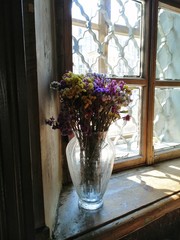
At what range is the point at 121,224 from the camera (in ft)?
2.14

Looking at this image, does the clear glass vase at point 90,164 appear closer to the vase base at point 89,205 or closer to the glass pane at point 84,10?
the vase base at point 89,205

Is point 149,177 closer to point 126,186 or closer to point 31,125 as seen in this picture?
point 126,186

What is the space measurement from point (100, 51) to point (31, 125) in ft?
2.05

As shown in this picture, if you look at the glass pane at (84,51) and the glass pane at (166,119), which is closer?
the glass pane at (84,51)

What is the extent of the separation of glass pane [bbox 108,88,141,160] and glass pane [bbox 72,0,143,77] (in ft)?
0.54

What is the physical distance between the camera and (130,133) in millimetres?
1086

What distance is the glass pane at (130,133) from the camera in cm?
105

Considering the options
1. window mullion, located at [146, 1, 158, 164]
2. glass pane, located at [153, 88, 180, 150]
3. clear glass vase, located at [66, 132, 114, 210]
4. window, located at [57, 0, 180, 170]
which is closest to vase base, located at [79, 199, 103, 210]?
clear glass vase, located at [66, 132, 114, 210]

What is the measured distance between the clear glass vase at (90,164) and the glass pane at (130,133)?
337mm

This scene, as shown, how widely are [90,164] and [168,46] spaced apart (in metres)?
0.90

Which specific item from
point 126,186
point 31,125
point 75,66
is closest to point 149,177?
point 126,186

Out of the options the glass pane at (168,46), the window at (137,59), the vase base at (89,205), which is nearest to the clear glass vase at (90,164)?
the vase base at (89,205)

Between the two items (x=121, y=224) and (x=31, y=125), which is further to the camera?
(x=121, y=224)

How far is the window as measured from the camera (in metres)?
0.90
